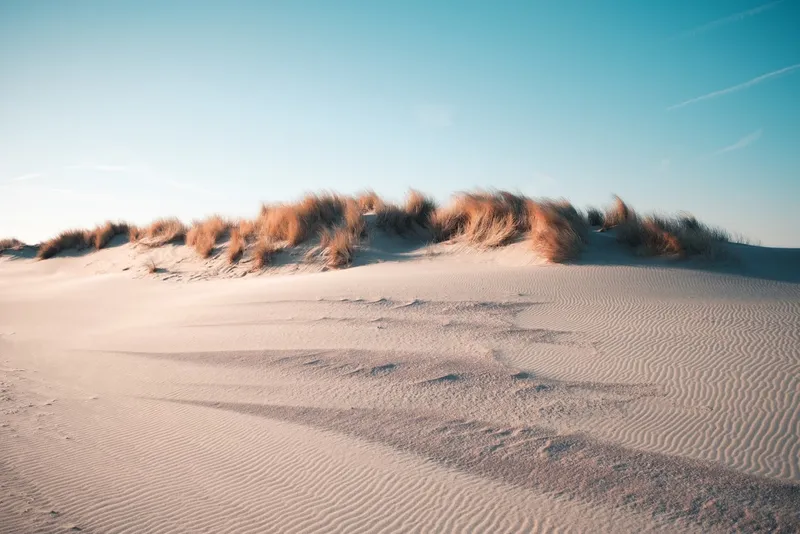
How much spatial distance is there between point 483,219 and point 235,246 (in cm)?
571

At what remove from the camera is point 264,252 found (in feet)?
33.4

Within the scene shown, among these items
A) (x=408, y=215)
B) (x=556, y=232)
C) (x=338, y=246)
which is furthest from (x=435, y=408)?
(x=408, y=215)

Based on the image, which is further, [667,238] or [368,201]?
[368,201]

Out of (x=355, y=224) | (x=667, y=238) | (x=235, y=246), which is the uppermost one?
(x=355, y=224)

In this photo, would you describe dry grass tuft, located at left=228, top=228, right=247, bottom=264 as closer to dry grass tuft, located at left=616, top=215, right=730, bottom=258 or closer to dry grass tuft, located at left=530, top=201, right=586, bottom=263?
dry grass tuft, located at left=530, top=201, right=586, bottom=263

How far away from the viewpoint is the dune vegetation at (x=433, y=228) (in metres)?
7.31

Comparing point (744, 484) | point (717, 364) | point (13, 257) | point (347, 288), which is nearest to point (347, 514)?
point (744, 484)

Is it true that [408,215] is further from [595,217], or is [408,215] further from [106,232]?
[106,232]

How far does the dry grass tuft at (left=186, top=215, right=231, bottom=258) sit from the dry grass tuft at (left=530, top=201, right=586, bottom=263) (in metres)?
7.69

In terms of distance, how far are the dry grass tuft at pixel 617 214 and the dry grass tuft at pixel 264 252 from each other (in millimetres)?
6654

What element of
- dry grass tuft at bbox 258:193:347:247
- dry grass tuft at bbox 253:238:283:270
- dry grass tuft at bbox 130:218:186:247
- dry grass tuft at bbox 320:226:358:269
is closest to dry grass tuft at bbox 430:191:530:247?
dry grass tuft at bbox 320:226:358:269

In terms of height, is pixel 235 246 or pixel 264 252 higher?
pixel 235 246

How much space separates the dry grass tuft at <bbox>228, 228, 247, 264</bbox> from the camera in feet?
35.5

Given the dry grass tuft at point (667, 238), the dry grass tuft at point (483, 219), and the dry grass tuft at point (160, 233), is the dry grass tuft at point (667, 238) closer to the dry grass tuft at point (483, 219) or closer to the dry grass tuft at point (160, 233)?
the dry grass tuft at point (483, 219)
